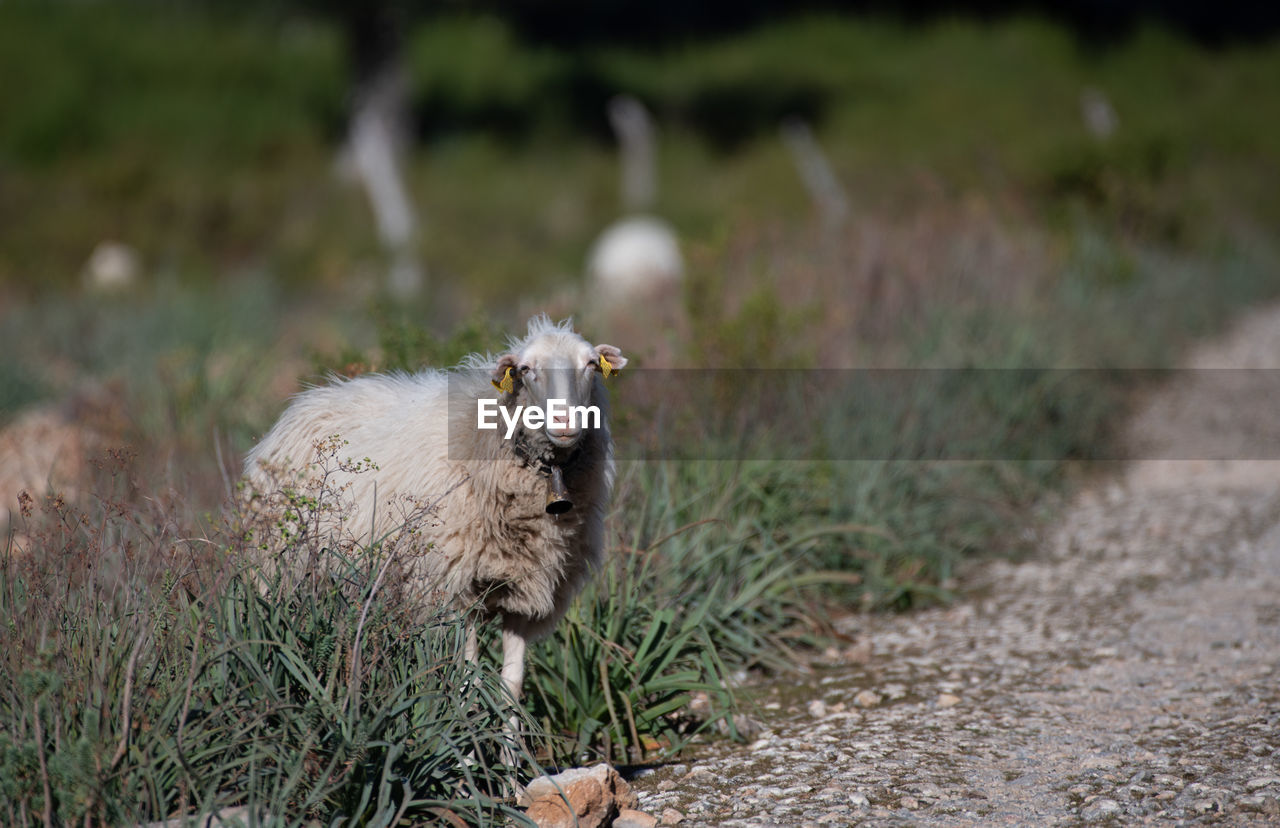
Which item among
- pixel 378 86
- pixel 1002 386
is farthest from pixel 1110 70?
pixel 1002 386

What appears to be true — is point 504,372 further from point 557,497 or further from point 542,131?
point 542,131

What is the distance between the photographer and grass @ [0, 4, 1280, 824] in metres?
3.45

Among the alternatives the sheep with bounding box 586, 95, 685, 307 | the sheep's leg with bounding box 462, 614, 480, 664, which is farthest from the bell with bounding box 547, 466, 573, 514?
the sheep with bounding box 586, 95, 685, 307

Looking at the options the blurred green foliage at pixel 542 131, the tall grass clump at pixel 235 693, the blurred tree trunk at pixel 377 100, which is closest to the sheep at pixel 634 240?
the blurred green foliage at pixel 542 131

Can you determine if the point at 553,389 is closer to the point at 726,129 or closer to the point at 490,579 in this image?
the point at 490,579

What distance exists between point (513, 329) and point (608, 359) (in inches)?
143

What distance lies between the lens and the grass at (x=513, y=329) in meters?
3.45

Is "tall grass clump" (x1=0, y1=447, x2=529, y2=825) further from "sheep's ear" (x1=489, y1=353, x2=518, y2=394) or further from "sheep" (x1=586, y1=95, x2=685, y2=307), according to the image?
"sheep" (x1=586, y1=95, x2=685, y2=307)

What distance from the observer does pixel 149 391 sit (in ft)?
26.4

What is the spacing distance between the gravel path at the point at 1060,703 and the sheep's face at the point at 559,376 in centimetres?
133

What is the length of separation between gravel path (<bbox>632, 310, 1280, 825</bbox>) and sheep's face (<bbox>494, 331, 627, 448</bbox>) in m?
1.33

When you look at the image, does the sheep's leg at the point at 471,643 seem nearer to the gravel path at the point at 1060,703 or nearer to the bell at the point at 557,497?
the bell at the point at 557,497

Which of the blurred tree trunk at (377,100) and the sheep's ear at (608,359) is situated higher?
the blurred tree trunk at (377,100)

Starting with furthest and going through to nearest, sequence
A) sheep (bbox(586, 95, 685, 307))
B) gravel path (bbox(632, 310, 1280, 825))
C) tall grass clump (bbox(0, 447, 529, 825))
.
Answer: sheep (bbox(586, 95, 685, 307))
gravel path (bbox(632, 310, 1280, 825))
tall grass clump (bbox(0, 447, 529, 825))
